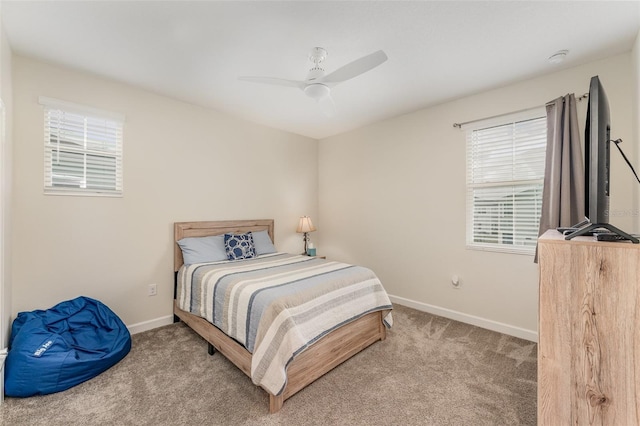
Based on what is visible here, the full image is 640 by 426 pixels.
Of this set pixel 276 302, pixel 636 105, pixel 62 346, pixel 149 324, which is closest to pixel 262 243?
pixel 149 324

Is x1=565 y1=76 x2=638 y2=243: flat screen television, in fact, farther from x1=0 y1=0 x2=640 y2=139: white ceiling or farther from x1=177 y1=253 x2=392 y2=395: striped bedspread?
x1=177 y1=253 x2=392 y2=395: striped bedspread

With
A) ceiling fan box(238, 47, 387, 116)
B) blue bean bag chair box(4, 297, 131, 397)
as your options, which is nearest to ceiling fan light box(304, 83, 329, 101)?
ceiling fan box(238, 47, 387, 116)

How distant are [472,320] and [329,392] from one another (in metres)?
1.97

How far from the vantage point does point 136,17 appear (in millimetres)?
1817

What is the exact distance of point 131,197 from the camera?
2824 mm

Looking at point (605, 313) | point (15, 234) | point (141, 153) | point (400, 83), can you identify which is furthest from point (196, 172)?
point (605, 313)

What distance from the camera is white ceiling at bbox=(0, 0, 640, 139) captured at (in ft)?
5.72

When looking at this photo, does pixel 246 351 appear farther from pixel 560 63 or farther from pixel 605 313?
pixel 560 63

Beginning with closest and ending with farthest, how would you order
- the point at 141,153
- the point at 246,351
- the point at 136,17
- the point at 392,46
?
the point at 136,17 < the point at 246,351 < the point at 392,46 < the point at 141,153

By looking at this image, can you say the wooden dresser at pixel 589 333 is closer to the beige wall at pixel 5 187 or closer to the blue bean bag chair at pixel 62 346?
the blue bean bag chair at pixel 62 346

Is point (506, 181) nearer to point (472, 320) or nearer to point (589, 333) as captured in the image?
point (472, 320)

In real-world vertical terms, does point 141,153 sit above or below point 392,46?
below

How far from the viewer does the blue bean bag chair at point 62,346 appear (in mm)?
1815

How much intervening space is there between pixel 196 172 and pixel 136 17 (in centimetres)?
173
